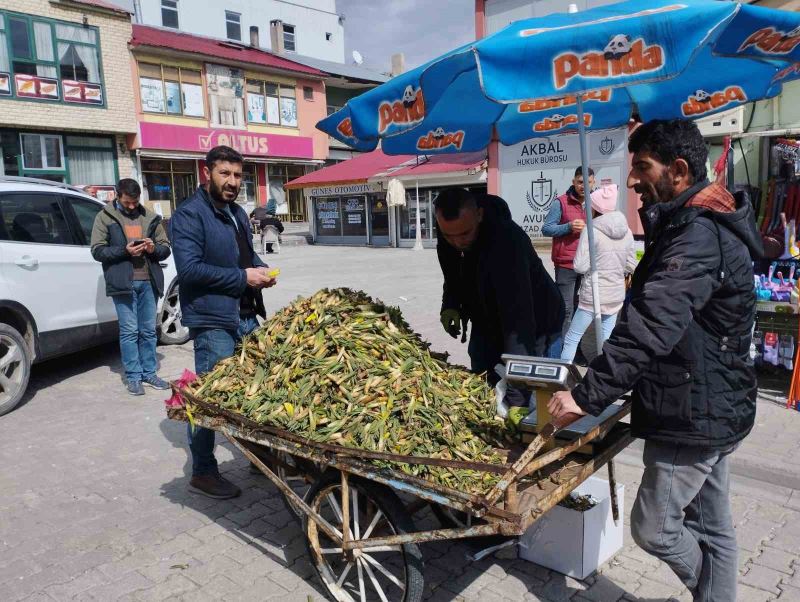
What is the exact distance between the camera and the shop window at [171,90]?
→ 26594 mm

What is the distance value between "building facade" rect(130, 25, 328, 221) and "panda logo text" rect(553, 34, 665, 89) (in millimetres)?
23443

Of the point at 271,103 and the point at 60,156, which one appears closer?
the point at 60,156

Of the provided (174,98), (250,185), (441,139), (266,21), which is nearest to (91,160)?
(174,98)

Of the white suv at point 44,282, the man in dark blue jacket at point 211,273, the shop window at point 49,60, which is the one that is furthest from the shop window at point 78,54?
the man in dark blue jacket at point 211,273

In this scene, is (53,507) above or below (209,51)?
below

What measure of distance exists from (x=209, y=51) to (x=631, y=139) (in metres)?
29.6

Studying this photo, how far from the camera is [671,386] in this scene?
221 centimetres

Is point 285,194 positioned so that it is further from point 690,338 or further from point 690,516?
point 690,338

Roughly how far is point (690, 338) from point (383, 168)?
2226cm

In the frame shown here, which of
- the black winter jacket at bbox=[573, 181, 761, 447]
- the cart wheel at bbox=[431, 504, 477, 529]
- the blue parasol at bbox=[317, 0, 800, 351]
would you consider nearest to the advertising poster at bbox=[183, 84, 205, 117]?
the blue parasol at bbox=[317, 0, 800, 351]

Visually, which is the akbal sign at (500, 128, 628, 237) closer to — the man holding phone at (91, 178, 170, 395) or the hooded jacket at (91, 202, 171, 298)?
the man holding phone at (91, 178, 170, 395)

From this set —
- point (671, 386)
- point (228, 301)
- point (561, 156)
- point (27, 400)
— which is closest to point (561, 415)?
point (671, 386)

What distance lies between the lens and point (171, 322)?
8023mm

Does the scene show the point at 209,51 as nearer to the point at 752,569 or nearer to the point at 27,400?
the point at 27,400
